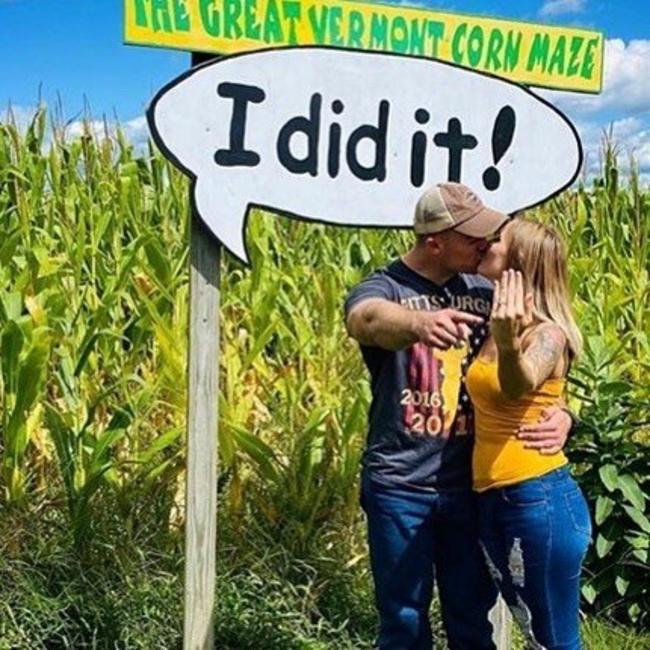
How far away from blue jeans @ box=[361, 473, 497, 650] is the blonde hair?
1.56 ft

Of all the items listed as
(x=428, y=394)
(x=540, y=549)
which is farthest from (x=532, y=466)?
(x=428, y=394)

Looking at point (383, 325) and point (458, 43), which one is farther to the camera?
point (458, 43)

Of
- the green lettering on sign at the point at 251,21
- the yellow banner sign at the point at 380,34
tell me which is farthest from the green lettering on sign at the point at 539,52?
the green lettering on sign at the point at 251,21

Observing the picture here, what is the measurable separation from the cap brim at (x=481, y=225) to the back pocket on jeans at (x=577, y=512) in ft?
2.03

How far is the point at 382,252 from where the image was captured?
464cm

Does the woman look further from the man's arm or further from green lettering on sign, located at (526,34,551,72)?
green lettering on sign, located at (526,34,551,72)

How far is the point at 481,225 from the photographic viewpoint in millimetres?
2520

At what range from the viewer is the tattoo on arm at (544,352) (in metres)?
2.37

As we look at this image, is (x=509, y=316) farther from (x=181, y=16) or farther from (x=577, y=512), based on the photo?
(x=181, y=16)

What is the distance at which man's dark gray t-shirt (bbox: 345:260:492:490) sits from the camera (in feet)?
8.54

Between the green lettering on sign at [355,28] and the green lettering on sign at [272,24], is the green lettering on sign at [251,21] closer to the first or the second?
the green lettering on sign at [272,24]

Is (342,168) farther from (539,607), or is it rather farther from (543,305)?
(539,607)

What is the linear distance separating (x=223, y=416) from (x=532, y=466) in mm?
1243

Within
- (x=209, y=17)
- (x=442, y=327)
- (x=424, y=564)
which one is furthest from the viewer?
(x=209, y=17)
